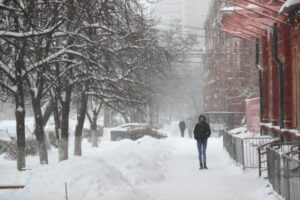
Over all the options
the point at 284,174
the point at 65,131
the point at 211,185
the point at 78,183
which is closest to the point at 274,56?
the point at 211,185

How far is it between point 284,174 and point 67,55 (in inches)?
462

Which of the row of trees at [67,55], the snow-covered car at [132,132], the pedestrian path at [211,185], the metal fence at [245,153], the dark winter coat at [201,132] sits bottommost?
the snow-covered car at [132,132]

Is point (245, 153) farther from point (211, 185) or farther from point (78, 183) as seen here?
point (78, 183)

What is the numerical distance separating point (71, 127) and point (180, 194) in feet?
117

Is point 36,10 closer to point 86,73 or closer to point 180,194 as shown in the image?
point 180,194

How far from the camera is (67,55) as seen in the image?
19953 millimetres

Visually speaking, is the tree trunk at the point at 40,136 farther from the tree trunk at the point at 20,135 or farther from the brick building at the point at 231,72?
the brick building at the point at 231,72

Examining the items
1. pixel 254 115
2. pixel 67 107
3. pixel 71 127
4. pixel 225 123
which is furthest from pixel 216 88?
pixel 67 107

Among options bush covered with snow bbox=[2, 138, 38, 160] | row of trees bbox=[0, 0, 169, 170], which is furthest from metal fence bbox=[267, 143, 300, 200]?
bush covered with snow bbox=[2, 138, 38, 160]

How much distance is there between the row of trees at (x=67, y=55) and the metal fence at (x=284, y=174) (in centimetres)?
426

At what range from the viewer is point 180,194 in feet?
41.2

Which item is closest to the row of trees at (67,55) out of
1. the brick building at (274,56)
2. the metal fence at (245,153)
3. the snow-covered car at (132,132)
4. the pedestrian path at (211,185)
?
the brick building at (274,56)

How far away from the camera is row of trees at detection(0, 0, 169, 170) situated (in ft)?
38.3

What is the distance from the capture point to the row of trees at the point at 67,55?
1169cm
